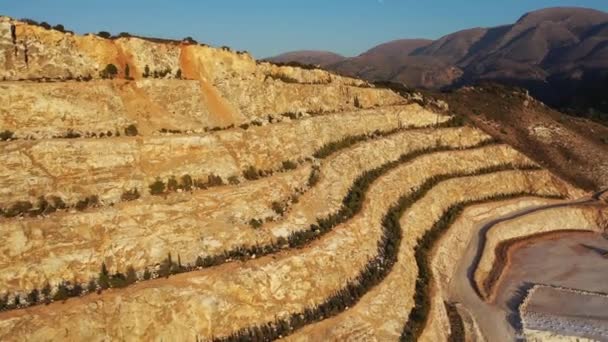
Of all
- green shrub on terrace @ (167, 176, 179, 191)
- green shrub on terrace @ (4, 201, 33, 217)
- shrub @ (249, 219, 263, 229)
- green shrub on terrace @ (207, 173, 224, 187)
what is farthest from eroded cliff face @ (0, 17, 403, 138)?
shrub @ (249, 219, 263, 229)

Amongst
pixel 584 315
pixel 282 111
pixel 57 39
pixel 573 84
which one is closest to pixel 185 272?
pixel 57 39

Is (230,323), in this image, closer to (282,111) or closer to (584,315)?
(282,111)

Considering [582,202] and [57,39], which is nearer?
[57,39]

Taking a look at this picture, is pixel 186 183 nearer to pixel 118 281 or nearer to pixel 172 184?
pixel 172 184

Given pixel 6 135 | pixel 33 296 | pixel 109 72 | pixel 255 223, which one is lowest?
pixel 33 296

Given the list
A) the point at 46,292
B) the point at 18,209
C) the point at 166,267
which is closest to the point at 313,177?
the point at 166,267
